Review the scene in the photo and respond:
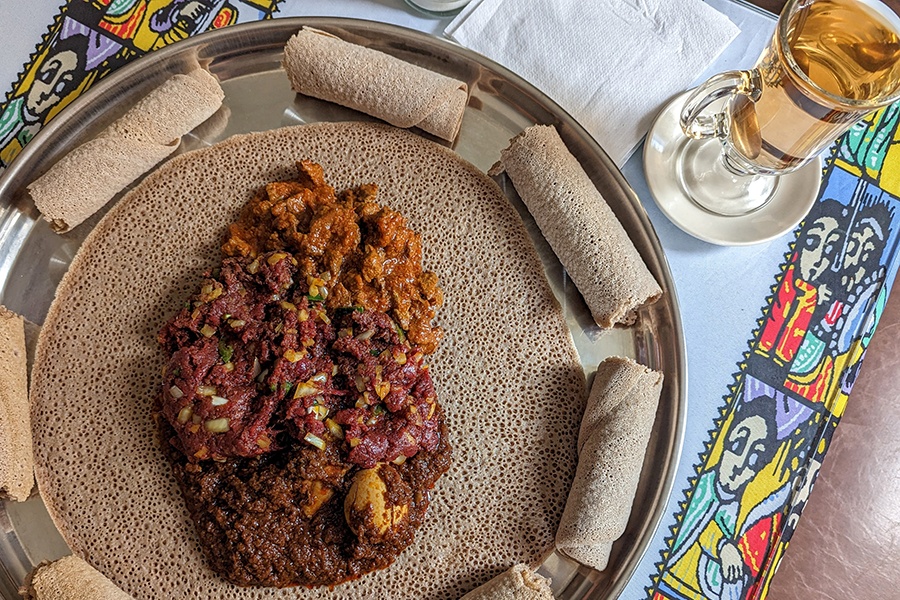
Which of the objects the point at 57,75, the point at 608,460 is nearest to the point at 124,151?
the point at 57,75

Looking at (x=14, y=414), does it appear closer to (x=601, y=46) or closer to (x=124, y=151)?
(x=124, y=151)

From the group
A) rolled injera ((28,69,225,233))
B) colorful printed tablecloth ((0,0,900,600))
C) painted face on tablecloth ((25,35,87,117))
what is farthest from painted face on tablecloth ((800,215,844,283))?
painted face on tablecloth ((25,35,87,117))

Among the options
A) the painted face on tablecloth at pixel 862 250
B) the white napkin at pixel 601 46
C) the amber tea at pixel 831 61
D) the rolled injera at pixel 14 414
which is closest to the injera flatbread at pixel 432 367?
the rolled injera at pixel 14 414

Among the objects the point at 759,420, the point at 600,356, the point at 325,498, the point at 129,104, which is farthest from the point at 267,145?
the point at 759,420

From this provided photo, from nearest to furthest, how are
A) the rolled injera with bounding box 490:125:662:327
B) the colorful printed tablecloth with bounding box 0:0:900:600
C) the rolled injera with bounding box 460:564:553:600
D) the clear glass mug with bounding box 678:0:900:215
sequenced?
the clear glass mug with bounding box 678:0:900:215
the rolled injera with bounding box 460:564:553:600
the rolled injera with bounding box 490:125:662:327
the colorful printed tablecloth with bounding box 0:0:900:600

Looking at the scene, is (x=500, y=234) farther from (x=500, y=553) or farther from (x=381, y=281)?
(x=500, y=553)

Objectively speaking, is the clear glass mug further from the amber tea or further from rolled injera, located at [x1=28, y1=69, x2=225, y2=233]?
rolled injera, located at [x1=28, y1=69, x2=225, y2=233]
